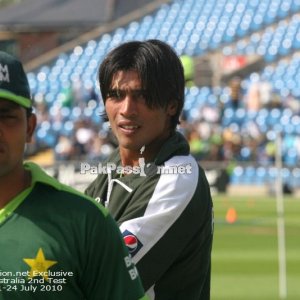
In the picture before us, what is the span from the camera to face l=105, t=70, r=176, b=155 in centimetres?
404

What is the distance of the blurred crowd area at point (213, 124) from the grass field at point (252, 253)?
10.8ft

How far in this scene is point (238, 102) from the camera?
34.6 m

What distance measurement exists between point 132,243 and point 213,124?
27.9m

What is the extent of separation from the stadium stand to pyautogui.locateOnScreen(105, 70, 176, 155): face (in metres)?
19.1

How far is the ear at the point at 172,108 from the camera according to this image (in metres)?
4.12

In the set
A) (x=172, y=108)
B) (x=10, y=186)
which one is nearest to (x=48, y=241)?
(x=10, y=186)

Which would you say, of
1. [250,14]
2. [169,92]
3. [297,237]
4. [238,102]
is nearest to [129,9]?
[250,14]

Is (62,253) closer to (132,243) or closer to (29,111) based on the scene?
(29,111)

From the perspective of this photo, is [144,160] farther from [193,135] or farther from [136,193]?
[193,135]

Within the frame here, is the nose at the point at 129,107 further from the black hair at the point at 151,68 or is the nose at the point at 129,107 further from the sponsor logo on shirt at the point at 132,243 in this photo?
the sponsor logo on shirt at the point at 132,243

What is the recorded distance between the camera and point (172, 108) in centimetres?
414

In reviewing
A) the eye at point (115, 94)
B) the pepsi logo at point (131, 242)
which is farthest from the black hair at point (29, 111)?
the eye at point (115, 94)

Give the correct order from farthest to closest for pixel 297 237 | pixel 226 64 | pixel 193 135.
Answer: pixel 226 64 → pixel 193 135 → pixel 297 237

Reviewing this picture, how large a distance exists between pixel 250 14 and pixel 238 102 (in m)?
8.21
